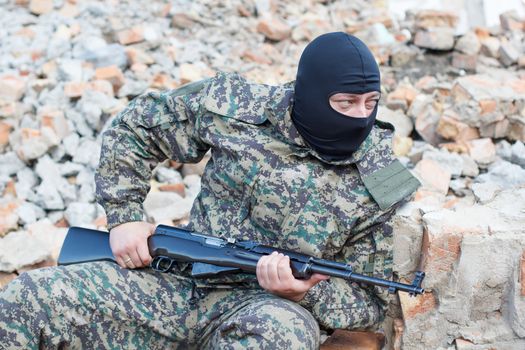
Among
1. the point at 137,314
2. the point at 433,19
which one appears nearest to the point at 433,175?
the point at 137,314

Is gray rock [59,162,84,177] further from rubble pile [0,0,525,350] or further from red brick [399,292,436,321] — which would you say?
red brick [399,292,436,321]

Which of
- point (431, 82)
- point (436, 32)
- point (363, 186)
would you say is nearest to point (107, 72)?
point (431, 82)

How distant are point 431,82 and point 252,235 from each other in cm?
349

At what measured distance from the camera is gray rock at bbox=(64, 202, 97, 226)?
491 cm

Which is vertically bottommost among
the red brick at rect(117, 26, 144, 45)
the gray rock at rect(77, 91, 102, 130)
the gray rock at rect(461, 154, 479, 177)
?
the red brick at rect(117, 26, 144, 45)

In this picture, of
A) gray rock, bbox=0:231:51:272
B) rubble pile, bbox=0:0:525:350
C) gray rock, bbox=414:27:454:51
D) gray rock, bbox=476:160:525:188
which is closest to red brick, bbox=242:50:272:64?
rubble pile, bbox=0:0:525:350

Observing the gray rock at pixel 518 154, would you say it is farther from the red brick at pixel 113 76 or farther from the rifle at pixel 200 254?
the red brick at pixel 113 76

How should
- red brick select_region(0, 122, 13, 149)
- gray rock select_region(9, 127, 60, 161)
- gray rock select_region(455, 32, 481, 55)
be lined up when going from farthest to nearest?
gray rock select_region(455, 32, 481, 55) < red brick select_region(0, 122, 13, 149) < gray rock select_region(9, 127, 60, 161)

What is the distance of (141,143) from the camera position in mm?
3418

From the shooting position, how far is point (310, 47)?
10.4 feet

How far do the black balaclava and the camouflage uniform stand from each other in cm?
6

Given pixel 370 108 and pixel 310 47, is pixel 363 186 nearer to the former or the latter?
pixel 370 108

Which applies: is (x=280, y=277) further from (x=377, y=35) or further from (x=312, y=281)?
(x=377, y=35)

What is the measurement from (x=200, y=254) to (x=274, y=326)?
48cm
